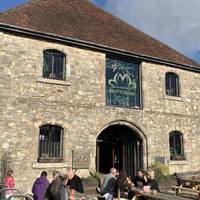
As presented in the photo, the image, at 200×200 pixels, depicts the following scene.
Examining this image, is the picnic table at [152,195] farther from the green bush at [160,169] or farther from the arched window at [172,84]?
the arched window at [172,84]

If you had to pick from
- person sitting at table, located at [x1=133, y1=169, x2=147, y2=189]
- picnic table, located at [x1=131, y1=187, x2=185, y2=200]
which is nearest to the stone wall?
person sitting at table, located at [x1=133, y1=169, x2=147, y2=189]

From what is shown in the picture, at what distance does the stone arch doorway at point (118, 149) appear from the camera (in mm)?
15906

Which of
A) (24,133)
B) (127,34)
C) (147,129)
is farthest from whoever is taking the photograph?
(127,34)

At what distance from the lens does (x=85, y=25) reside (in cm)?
1605

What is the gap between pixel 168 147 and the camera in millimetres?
16062

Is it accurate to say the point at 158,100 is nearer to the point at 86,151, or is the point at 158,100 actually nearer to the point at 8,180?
the point at 86,151

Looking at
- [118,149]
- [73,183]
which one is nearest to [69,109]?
[118,149]

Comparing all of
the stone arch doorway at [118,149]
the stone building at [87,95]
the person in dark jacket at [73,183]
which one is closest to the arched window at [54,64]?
the stone building at [87,95]

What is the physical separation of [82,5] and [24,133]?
9.07 meters

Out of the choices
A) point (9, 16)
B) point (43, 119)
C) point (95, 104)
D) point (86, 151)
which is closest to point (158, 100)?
point (95, 104)

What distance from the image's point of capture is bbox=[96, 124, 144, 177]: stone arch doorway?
1591cm

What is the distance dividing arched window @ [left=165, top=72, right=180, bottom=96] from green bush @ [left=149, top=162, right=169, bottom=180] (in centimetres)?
389

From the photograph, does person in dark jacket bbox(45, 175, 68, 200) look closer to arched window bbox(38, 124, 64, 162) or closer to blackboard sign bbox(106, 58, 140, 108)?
arched window bbox(38, 124, 64, 162)

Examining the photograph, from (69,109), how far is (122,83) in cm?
335
